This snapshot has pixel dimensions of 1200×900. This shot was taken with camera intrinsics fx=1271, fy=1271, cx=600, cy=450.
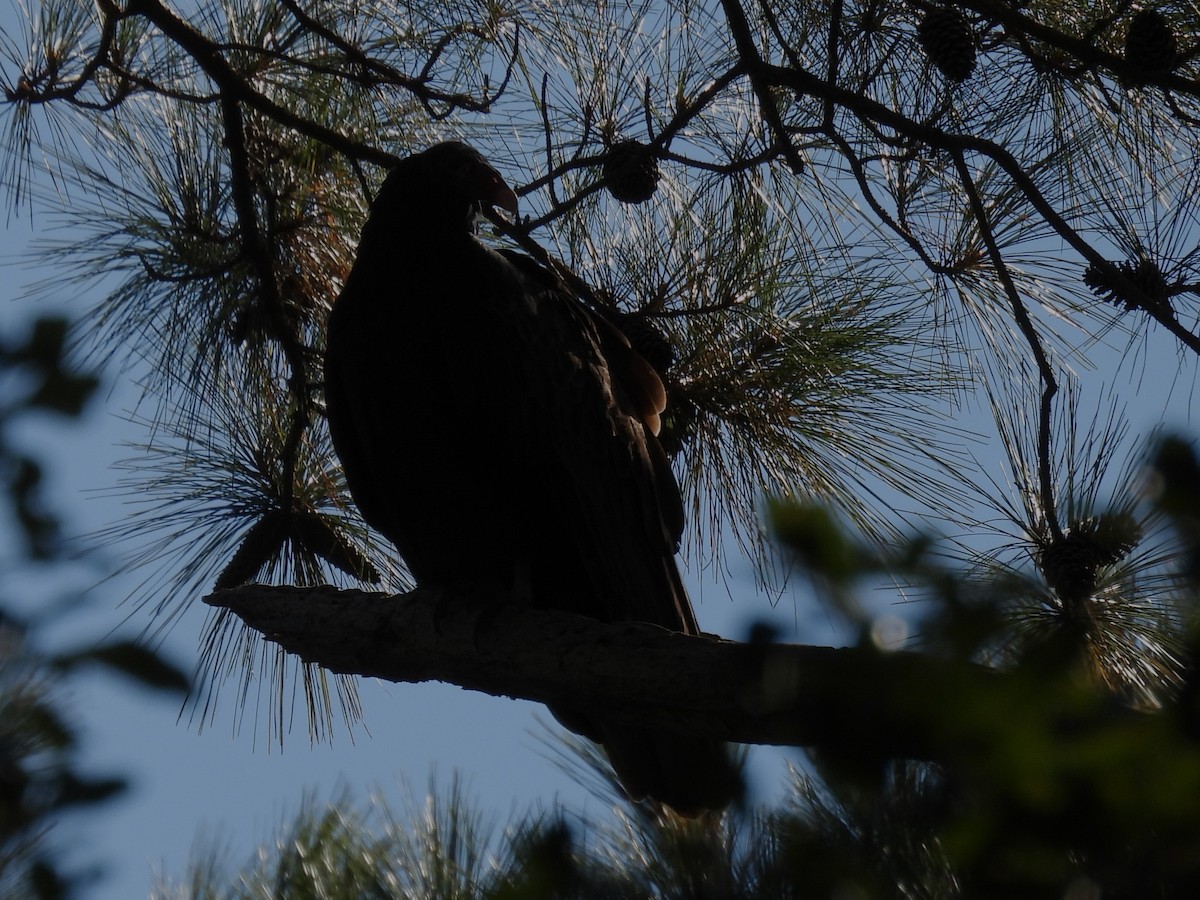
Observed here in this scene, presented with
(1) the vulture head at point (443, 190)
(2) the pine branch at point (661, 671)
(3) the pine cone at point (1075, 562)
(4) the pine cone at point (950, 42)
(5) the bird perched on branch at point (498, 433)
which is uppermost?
(4) the pine cone at point (950, 42)

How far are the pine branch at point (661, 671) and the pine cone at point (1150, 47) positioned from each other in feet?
5.99

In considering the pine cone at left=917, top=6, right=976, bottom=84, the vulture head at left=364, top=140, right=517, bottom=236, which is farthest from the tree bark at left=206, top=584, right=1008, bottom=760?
the pine cone at left=917, top=6, right=976, bottom=84

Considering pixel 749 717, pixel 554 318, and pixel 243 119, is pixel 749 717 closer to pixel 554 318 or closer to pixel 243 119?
pixel 554 318

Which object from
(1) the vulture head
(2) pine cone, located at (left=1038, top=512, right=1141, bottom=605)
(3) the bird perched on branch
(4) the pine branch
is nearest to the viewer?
(4) the pine branch

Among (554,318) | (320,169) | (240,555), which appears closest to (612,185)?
(554,318)

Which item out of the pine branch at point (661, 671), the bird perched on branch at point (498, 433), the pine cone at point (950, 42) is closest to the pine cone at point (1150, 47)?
the pine cone at point (950, 42)

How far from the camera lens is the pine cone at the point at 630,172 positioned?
3170 mm

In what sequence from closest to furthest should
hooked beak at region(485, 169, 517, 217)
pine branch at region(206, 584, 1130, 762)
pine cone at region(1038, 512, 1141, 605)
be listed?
1. pine branch at region(206, 584, 1130, 762)
2. pine cone at region(1038, 512, 1141, 605)
3. hooked beak at region(485, 169, 517, 217)

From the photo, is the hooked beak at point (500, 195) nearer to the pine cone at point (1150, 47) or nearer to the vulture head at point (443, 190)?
the vulture head at point (443, 190)

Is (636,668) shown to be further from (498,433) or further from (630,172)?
(630,172)

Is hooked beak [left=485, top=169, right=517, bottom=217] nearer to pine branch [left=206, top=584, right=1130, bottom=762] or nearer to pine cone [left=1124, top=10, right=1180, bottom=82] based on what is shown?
pine branch [left=206, top=584, right=1130, bottom=762]

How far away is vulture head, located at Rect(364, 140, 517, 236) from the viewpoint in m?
3.15

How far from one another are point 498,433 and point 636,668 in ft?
2.99

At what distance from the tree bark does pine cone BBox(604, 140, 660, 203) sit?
3.63ft
